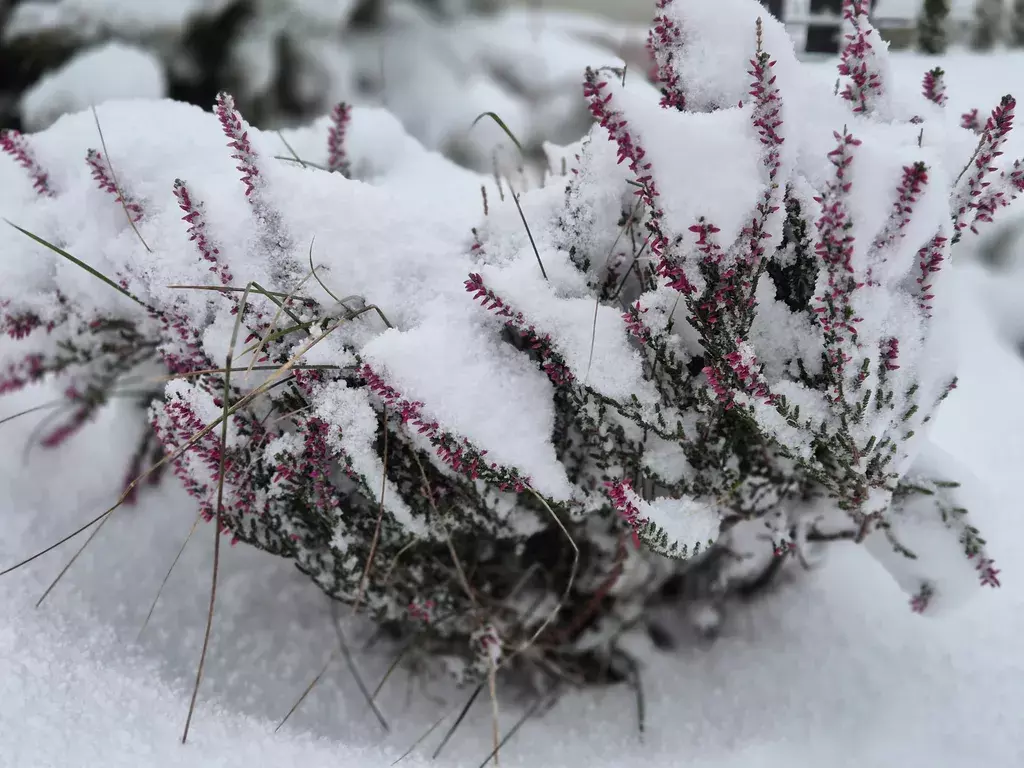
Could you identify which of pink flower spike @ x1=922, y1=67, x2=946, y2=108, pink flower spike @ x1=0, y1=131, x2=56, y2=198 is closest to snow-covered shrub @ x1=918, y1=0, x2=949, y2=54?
pink flower spike @ x1=922, y1=67, x2=946, y2=108

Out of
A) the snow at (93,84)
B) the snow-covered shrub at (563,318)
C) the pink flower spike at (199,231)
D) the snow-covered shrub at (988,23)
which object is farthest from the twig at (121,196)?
the snow-covered shrub at (988,23)

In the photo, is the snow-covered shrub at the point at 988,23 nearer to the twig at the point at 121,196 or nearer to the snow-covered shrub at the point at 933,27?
the snow-covered shrub at the point at 933,27

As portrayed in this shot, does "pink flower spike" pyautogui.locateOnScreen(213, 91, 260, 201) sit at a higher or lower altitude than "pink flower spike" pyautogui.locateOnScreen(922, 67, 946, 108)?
lower

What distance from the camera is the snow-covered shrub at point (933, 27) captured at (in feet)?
4.69

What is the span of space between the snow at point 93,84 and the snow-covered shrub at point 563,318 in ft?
3.42

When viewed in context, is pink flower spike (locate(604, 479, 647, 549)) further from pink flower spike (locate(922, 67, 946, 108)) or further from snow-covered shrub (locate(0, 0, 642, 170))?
snow-covered shrub (locate(0, 0, 642, 170))

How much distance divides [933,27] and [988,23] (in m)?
0.18

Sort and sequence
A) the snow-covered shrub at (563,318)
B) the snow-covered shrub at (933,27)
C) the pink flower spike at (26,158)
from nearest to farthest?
the snow-covered shrub at (563,318)
the pink flower spike at (26,158)
the snow-covered shrub at (933,27)

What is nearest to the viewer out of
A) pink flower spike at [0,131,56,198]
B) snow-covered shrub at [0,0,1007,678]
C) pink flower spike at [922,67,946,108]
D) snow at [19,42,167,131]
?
snow-covered shrub at [0,0,1007,678]

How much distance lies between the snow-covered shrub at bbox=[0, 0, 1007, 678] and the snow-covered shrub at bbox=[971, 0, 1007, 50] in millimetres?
586

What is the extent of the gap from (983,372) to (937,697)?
0.97 metres

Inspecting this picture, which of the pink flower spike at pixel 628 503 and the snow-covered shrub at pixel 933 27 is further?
the snow-covered shrub at pixel 933 27

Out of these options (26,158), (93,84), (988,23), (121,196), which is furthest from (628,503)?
(93,84)

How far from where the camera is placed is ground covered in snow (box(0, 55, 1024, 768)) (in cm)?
99
